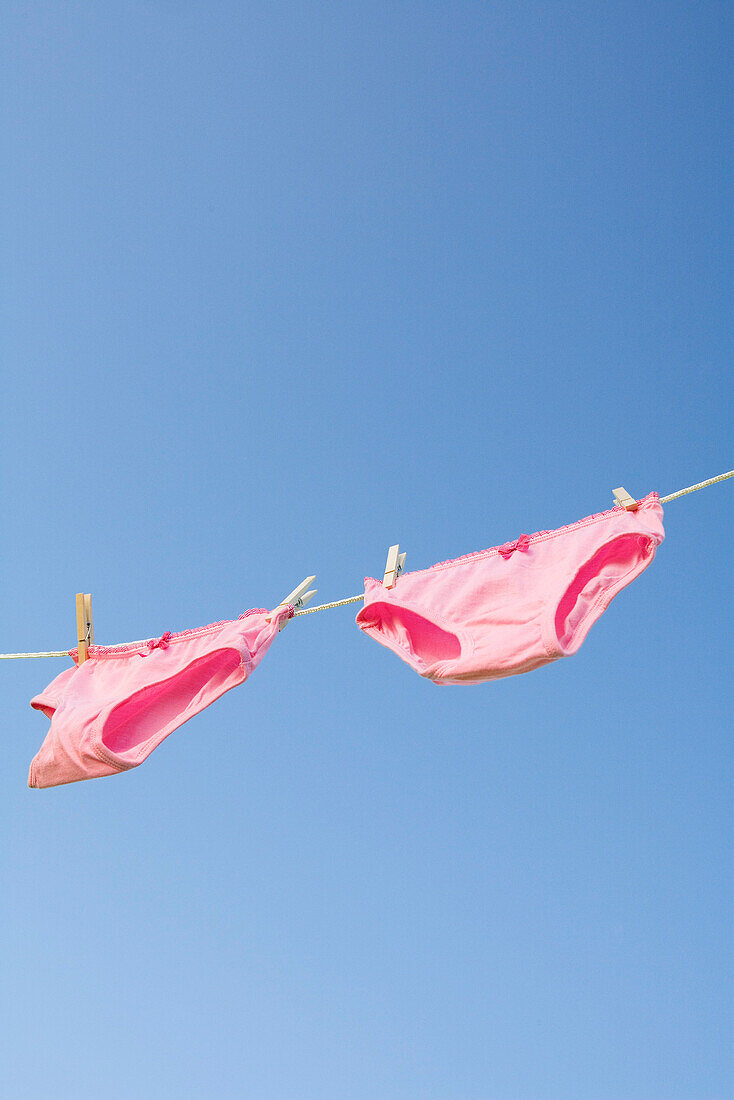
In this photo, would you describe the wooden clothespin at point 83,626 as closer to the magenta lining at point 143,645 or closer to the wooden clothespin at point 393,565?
the magenta lining at point 143,645

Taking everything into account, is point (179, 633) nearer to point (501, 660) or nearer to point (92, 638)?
point (92, 638)

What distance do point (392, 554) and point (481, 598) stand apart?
448 millimetres

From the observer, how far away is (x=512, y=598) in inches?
151

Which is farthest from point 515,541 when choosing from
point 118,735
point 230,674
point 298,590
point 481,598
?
point 118,735

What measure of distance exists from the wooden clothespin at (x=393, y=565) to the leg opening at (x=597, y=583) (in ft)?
2.34

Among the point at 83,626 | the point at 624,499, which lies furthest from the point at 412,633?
the point at 83,626

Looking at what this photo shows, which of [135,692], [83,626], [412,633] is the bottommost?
[135,692]

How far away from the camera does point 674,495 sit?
3.50 m

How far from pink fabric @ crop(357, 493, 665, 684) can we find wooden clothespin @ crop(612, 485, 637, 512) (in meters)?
0.02

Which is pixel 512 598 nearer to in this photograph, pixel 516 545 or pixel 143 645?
pixel 516 545

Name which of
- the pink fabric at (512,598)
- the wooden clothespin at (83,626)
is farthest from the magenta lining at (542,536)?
the wooden clothespin at (83,626)

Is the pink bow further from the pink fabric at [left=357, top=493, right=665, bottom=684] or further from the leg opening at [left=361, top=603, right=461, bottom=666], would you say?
the leg opening at [left=361, top=603, right=461, bottom=666]

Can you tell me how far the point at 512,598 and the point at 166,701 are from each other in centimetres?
156

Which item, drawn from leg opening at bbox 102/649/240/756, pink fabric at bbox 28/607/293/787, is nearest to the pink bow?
pink fabric at bbox 28/607/293/787
